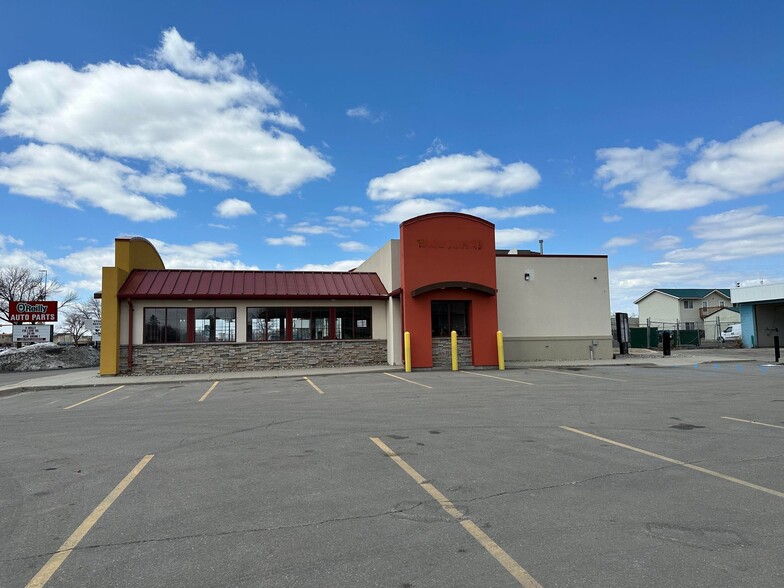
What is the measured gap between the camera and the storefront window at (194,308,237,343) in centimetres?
2284

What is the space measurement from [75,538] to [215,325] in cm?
1928

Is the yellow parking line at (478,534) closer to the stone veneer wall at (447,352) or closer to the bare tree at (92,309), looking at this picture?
the stone veneer wall at (447,352)

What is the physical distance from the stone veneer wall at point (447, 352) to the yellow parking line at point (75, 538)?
16962 mm

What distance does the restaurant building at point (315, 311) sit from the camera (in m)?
22.2

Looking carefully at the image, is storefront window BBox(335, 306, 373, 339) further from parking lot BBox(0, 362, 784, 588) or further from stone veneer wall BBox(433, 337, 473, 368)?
parking lot BBox(0, 362, 784, 588)

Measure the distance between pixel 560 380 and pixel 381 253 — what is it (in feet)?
38.9

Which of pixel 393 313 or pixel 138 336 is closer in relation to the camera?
pixel 138 336

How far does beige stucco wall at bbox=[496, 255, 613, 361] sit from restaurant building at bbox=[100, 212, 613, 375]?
0.49 meters

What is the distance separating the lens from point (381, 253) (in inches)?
1022

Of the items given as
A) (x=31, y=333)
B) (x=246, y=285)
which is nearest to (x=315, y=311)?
(x=246, y=285)

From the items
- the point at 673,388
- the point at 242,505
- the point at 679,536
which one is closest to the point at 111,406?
the point at 242,505

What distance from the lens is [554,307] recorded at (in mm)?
26359

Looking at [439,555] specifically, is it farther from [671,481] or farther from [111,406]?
[111,406]

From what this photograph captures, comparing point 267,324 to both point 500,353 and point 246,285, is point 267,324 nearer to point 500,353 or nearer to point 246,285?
point 246,285
